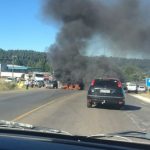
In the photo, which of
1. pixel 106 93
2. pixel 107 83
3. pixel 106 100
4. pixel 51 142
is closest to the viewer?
pixel 51 142

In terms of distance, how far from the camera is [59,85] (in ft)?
290

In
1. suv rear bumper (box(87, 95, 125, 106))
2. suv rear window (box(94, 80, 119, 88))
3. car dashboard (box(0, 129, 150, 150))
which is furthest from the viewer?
suv rear window (box(94, 80, 119, 88))

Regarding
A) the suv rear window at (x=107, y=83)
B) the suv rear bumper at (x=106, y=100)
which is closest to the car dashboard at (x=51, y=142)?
the suv rear bumper at (x=106, y=100)

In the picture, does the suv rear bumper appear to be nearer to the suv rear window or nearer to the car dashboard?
the suv rear window

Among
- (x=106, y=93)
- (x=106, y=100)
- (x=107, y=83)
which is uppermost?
(x=107, y=83)

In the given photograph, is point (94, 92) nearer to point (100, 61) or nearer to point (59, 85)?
point (59, 85)

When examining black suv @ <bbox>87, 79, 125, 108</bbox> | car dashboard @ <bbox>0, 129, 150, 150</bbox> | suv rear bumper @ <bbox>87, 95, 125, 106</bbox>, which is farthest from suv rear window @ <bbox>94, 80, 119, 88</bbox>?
car dashboard @ <bbox>0, 129, 150, 150</bbox>

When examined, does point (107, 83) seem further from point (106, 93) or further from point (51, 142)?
point (51, 142)

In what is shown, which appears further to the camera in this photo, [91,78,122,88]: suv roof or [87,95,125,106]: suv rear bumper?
[91,78,122,88]: suv roof

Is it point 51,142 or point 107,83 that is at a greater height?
point 107,83

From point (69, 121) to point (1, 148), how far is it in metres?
15.7

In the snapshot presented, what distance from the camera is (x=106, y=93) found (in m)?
27.1

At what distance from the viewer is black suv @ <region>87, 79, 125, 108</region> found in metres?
27.0

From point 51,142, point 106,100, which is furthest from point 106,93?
point 51,142
